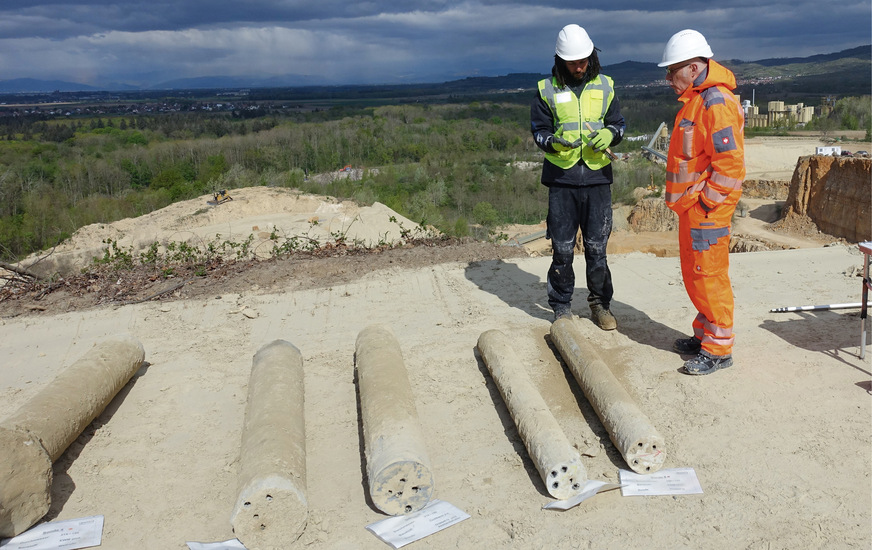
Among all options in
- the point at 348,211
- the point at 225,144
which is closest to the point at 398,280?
the point at 348,211

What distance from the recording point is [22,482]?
12.5 feet

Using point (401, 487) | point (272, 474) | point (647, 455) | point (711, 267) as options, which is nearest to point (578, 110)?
point (711, 267)

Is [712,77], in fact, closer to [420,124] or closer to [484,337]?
[484,337]

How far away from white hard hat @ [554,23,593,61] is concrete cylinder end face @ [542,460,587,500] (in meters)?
3.43

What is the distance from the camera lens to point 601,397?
4570 millimetres

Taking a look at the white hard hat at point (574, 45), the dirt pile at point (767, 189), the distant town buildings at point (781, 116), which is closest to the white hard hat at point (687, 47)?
the white hard hat at point (574, 45)

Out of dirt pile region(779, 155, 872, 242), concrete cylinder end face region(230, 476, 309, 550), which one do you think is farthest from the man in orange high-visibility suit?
dirt pile region(779, 155, 872, 242)

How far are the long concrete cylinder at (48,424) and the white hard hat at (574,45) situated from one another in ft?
14.8

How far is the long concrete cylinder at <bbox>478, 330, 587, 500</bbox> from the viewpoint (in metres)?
3.86

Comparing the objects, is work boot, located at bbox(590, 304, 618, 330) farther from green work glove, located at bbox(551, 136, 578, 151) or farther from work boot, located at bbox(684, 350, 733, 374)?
green work glove, located at bbox(551, 136, 578, 151)

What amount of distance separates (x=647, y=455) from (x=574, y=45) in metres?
3.42

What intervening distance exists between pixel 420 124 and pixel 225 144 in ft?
75.0

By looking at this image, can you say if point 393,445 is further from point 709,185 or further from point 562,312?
Result: point 709,185

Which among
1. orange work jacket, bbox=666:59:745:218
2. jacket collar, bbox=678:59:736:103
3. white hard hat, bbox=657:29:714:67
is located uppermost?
white hard hat, bbox=657:29:714:67
